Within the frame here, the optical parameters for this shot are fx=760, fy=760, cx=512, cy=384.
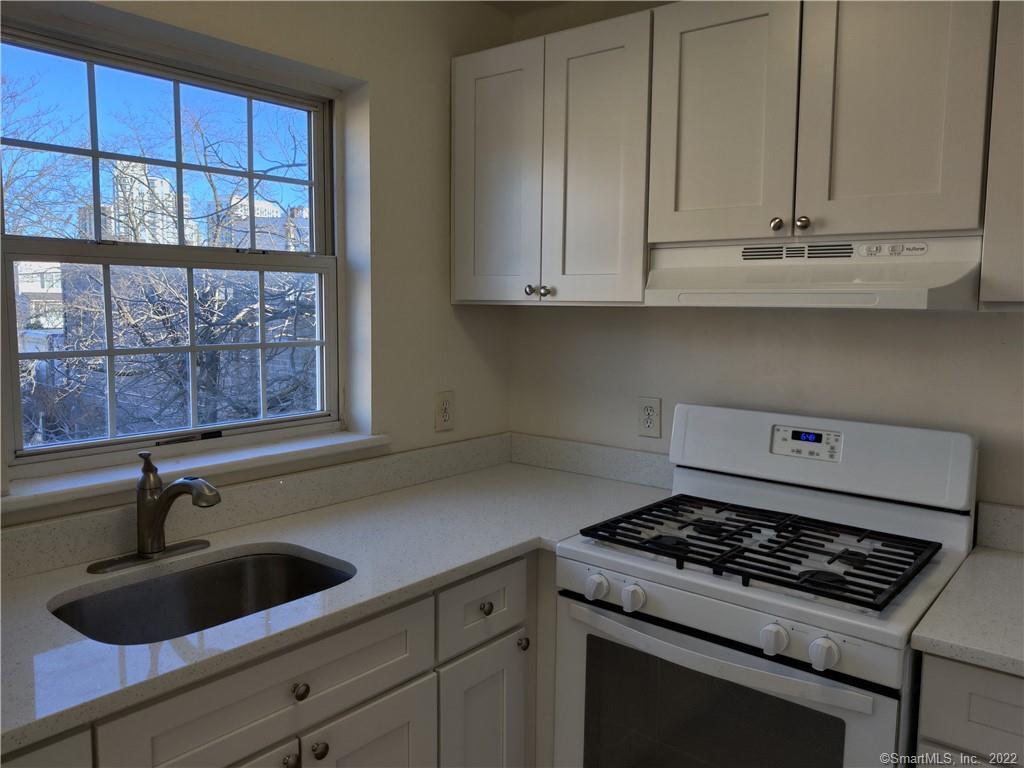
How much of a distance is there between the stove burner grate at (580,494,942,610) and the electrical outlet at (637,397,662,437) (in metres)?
0.33

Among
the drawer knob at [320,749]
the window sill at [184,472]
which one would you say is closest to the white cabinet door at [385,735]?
the drawer knob at [320,749]

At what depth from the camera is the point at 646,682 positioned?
5.55 ft

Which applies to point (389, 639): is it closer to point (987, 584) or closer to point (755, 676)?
point (755, 676)

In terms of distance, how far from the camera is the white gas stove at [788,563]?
1382mm

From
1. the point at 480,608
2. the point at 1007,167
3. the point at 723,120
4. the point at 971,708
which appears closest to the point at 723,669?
the point at 971,708

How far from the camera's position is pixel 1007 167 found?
1475 millimetres

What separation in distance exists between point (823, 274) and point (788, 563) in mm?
633

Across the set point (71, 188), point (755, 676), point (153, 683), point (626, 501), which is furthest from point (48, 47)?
point (755, 676)

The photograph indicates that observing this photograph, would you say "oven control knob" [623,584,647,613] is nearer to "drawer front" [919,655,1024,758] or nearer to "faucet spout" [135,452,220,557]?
"drawer front" [919,655,1024,758]

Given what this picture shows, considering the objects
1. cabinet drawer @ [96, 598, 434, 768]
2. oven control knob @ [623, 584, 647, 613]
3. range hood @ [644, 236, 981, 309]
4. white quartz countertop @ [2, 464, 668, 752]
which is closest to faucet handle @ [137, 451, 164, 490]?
white quartz countertop @ [2, 464, 668, 752]

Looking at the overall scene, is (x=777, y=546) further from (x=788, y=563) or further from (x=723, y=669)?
(x=723, y=669)

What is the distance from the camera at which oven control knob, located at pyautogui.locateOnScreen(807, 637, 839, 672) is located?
1.37 metres

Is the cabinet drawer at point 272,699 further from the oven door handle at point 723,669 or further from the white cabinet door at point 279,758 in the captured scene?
the oven door handle at point 723,669

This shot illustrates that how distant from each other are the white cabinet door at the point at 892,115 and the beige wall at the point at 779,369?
1.31 feet
